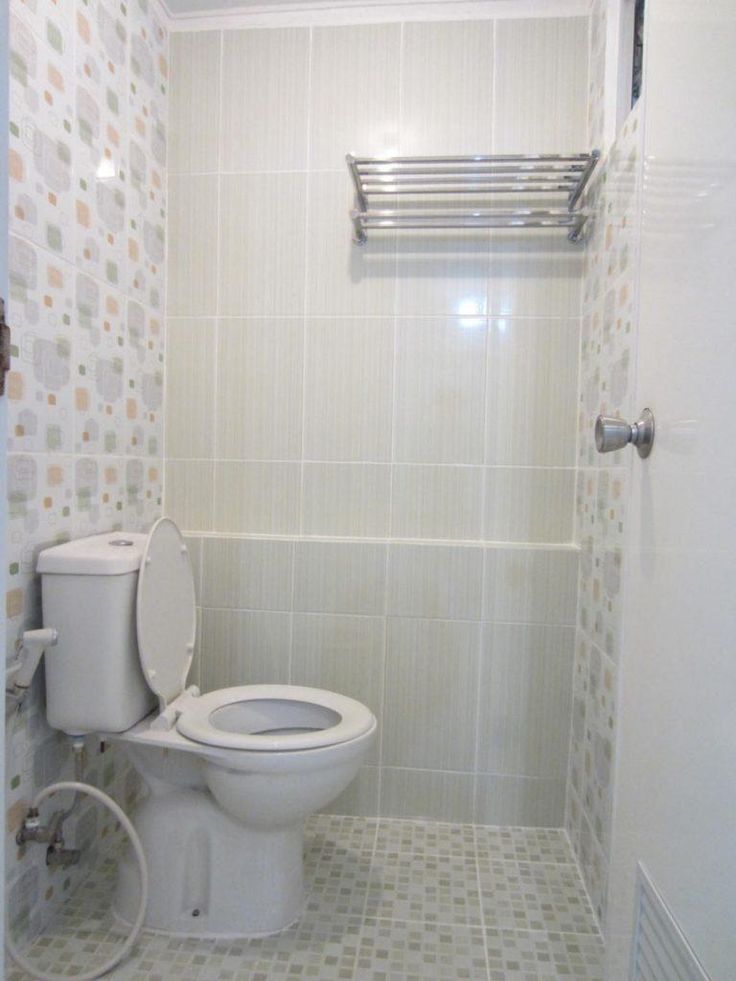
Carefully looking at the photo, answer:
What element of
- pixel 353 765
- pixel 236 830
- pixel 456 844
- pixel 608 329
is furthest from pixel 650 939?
pixel 608 329

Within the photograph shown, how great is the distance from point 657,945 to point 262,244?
1.80 metres

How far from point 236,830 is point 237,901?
15 centimetres

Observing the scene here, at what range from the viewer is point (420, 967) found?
4.17 feet

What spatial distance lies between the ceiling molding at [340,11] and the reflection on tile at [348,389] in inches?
33.9

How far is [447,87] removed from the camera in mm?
1749

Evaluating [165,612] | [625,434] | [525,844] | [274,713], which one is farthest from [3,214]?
[525,844]

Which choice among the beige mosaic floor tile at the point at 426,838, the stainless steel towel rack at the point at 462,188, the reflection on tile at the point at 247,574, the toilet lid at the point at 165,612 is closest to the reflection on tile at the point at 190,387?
the reflection on tile at the point at 247,574

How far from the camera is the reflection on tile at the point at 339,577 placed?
1.79m

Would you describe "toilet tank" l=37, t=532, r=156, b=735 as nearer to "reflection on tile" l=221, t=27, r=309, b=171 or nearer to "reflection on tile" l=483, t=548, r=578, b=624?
"reflection on tile" l=483, t=548, r=578, b=624

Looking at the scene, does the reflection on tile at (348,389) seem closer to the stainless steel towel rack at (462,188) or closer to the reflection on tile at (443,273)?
the reflection on tile at (443,273)

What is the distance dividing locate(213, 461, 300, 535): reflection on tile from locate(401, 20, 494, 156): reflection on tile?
1027mm

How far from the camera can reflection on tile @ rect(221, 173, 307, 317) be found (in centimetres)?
181

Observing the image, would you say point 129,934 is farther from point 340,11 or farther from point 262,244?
point 340,11

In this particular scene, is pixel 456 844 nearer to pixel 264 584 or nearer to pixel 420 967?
pixel 420 967
